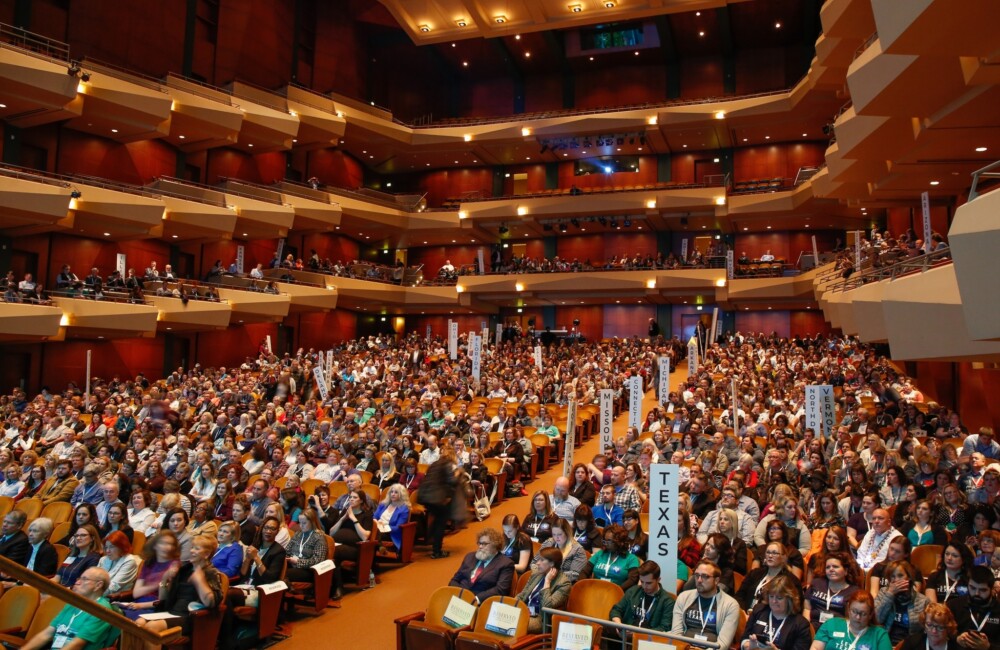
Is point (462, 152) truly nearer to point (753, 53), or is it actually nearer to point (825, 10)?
point (753, 53)

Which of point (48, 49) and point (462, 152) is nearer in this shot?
point (48, 49)

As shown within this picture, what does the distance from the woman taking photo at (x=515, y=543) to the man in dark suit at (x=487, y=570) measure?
208 millimetres

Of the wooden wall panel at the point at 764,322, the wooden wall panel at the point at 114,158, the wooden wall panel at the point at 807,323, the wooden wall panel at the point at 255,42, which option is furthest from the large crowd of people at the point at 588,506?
the wooden wall panel at the point at 255,42

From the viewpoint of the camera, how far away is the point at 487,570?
21.0ft

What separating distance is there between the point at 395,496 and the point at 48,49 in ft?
61.9

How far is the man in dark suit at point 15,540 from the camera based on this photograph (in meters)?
6.96

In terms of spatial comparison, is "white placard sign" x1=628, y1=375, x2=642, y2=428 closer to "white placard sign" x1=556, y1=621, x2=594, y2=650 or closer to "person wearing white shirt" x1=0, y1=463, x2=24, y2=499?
"white placard sign" x1=556, y1=621, x2=594, y2=650

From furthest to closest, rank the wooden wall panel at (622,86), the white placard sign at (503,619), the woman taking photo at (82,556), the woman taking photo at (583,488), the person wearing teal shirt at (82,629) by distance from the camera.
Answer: the wooden wall panel at (622,86) < the woman taking photo at (583,488) < the woman taking photo at (82,556) < the white placard sign at (503,619) < the person wearing teal shirt at (82,629)

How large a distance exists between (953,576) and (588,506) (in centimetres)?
324

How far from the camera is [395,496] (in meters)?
8.65

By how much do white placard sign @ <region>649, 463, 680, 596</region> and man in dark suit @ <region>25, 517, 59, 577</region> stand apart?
5219 mm

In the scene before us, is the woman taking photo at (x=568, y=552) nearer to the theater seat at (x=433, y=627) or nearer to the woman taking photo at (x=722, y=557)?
the theater seat at (x=433, y=627)

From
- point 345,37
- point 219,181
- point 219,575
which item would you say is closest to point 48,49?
point 219,181

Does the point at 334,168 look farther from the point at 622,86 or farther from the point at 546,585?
the point at 546,585
